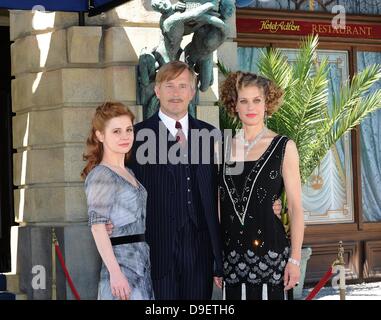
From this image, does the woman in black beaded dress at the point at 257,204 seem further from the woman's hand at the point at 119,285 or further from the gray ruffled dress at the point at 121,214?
the woman's hand at the point at 119,285

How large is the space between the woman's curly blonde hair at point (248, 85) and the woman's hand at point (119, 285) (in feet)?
3.98

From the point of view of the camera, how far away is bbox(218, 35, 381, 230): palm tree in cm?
1154

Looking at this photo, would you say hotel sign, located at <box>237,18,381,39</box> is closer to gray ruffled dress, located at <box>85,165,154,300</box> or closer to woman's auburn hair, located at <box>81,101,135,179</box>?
woman's auburn hair, located at <box>81,101,135,179</box>

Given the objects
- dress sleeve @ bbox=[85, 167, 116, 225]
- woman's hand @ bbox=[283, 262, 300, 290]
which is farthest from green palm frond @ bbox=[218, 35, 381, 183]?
dress sleeve @ bbox=[85, 167, 116, 225]

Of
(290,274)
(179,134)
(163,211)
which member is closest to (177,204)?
(163,211)

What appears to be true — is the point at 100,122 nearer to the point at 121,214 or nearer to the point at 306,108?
the point at 121,214

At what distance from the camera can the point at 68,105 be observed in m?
10.8

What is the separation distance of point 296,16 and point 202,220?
7876 millimetres

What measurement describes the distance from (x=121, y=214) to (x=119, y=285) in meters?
0.39

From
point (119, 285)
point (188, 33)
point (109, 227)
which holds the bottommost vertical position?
point (119, 285)

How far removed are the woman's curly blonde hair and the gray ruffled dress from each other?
0.77 m

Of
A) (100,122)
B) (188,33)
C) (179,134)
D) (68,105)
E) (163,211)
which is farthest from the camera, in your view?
(68,105)
